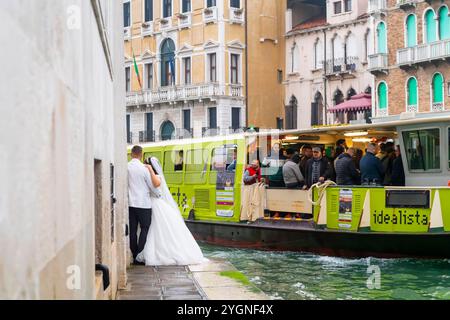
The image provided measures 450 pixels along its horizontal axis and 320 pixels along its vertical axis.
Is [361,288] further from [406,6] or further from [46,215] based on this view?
[406,6]

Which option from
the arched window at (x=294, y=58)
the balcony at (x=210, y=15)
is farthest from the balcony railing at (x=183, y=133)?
the arched window at (x=294, y=58)

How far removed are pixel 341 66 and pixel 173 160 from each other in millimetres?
25249

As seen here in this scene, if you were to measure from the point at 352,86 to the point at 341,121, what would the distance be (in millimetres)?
2067

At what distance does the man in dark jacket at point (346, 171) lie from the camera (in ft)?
51.2

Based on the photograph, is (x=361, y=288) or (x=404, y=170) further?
(x=404, y=170)

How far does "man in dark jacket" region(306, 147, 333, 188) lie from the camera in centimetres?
1623

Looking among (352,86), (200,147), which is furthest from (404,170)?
(352,86)

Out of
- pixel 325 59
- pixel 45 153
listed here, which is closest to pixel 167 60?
pixel 325 59

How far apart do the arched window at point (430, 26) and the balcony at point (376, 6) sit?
2.73 meters

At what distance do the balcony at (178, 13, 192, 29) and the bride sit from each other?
39.4m

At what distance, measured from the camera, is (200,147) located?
19625 mm

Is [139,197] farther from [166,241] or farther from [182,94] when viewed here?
[182,94]

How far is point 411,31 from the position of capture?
37156 mm

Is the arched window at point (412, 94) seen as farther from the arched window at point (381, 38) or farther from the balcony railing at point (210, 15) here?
the balcony railing at point (210, 15)
